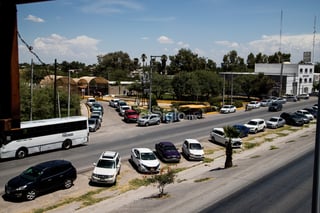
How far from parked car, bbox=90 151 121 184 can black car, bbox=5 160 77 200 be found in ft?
4.37

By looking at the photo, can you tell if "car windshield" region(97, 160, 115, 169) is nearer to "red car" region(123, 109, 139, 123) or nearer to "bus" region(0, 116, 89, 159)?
"bus" region(0, 116, 89, 159)

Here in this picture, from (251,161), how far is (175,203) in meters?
10.9

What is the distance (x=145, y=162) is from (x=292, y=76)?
82.1 m

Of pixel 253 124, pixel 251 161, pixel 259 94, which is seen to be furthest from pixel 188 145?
pixel 259 94

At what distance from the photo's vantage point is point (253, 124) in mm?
40438

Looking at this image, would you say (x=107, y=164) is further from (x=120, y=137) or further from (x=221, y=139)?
(x=221, y=139)

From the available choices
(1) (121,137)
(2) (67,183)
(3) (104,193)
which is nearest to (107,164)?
(3) (104,193)

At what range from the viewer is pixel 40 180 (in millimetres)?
18203

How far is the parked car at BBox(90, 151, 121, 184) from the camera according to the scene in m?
20.4

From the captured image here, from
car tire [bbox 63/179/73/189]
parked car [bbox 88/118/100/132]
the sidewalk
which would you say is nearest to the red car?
parked car [bbox 88/118/100/132]

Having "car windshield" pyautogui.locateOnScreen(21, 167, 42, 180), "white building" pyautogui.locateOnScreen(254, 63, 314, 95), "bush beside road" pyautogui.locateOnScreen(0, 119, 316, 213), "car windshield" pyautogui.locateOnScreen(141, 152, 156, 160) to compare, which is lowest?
"bush beside road" pyautogui.locateOnScreen(0, 119, 316, 213)

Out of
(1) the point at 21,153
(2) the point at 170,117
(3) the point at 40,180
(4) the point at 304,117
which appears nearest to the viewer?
(3) the point at 40,180

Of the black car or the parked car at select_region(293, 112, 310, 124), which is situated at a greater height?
the parked car at select_region(293, 112, 310, 124)

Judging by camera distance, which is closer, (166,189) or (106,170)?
(166,189)
